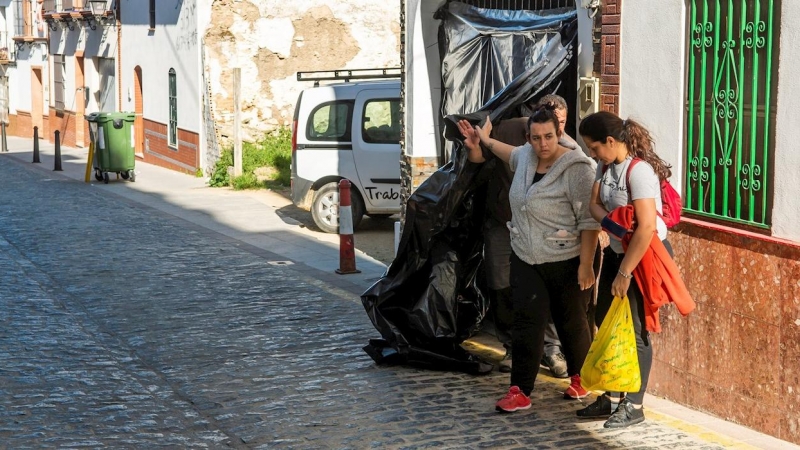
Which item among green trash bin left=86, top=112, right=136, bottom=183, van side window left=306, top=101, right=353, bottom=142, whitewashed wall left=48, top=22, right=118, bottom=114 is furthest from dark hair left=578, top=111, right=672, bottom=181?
whitewashed wall left=48, top=22, right=118, bottom=114

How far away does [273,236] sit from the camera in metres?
14.2

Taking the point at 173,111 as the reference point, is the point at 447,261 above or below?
below

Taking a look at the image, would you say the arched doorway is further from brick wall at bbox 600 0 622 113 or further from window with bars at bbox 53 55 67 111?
Answer: brick wall at bbox 600 0 622 113

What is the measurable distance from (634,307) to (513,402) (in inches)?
36.0

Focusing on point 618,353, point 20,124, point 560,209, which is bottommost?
point 618,353

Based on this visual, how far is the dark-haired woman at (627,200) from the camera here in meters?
5.67

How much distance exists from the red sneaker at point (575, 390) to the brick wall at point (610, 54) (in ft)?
5.58

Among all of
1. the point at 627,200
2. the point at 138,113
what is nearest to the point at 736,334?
the point at 627,200

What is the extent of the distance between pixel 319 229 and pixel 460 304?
7.38m

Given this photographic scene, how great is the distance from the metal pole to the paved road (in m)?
8.32

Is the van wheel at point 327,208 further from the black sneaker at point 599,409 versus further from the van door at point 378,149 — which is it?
the black sneaker at point 599,409

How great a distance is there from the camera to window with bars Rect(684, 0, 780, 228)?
587 centimetres

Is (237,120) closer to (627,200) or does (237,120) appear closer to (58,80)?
(627,200)

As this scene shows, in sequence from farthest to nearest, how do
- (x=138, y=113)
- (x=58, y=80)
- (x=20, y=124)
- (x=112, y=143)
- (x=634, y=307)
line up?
(x=20, y=124) < (x=58, y=80) < (x=138, y=113) < (x=112, y=143) < (x=634, y=307)
